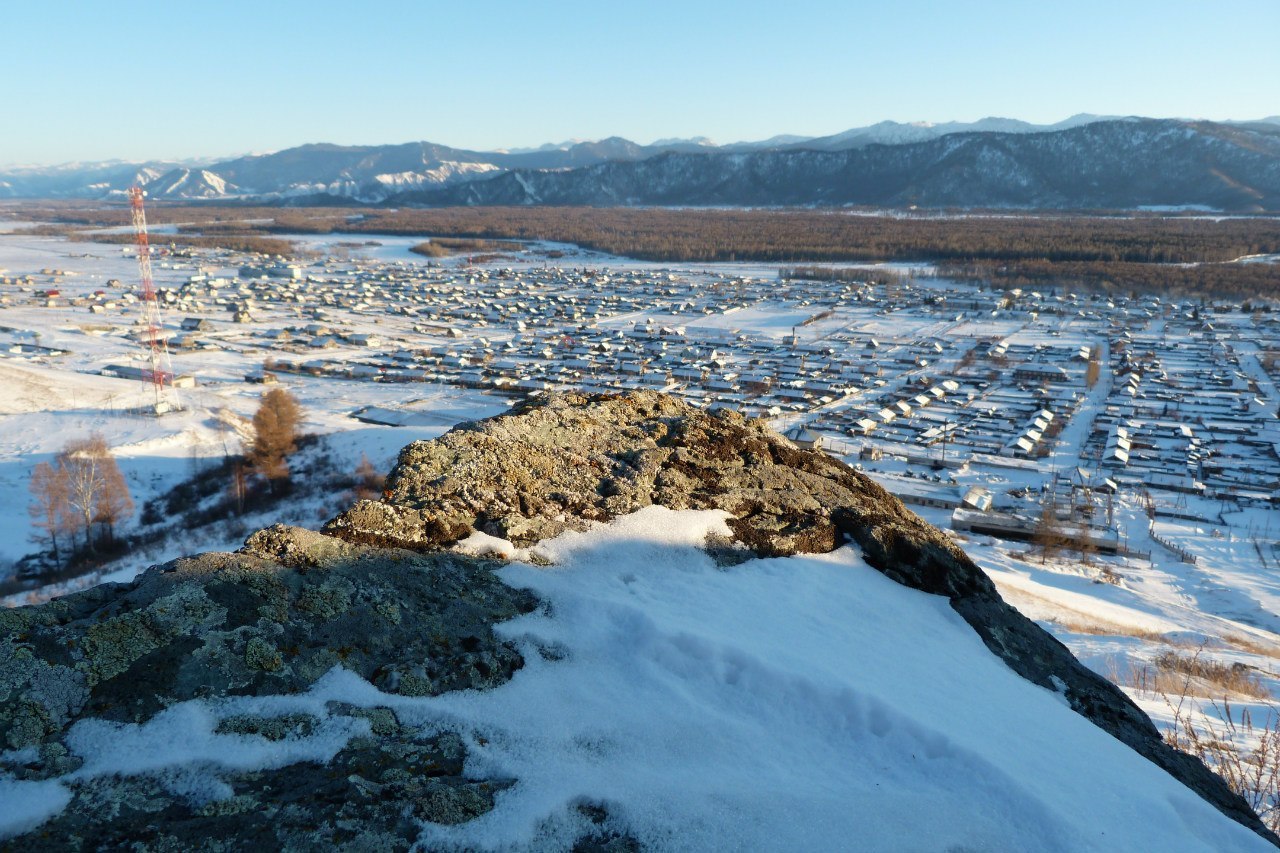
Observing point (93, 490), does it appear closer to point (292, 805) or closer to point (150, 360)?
point (292, 805)

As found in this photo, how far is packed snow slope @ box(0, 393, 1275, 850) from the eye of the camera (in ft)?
7.66

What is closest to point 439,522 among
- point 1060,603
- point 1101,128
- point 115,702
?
point 115,702

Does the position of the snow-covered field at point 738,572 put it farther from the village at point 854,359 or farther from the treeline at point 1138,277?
the treeline at point 1138,277

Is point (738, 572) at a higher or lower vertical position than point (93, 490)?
higher

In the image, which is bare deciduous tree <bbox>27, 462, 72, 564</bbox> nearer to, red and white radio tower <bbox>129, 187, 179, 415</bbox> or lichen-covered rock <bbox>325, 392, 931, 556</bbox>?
red and white radio tower <bbox>129, 187, 179, 415</bbox>

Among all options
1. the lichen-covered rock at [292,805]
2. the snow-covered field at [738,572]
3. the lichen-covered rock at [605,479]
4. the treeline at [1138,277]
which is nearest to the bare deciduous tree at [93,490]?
the snow-covered field at [738,572]

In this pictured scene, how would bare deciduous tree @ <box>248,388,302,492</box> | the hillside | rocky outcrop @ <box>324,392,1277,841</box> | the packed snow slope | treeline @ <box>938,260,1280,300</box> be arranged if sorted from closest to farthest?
the packed snow slope < rocky outcrop @ <box>324,392,1277,841</box> < bare deciduous tree @ <box>248,388,302,492</box> < treeline @ <box>938,260,1280,300</box> < the hillside

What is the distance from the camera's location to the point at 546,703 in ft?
9.65

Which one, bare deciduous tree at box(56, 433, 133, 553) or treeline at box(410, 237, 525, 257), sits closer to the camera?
bare deciduous tree at box(56, 433, 133, 553)

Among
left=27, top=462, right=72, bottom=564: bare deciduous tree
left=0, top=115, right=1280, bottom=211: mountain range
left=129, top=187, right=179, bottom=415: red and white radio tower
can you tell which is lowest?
left=27, top=462, right=72, bottom=564: bare deciduous tree

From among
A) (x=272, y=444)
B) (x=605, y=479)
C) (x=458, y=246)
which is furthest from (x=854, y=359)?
(x=458, y=246)

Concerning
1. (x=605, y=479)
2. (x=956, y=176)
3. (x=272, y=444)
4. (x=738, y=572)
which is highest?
(x=956, y=176)

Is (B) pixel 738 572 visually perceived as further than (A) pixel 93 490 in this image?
No

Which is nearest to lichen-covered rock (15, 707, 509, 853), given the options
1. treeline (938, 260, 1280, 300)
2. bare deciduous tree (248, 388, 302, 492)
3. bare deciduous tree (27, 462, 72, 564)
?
A: bare deciduous tree (27, 462, 72, 564)
